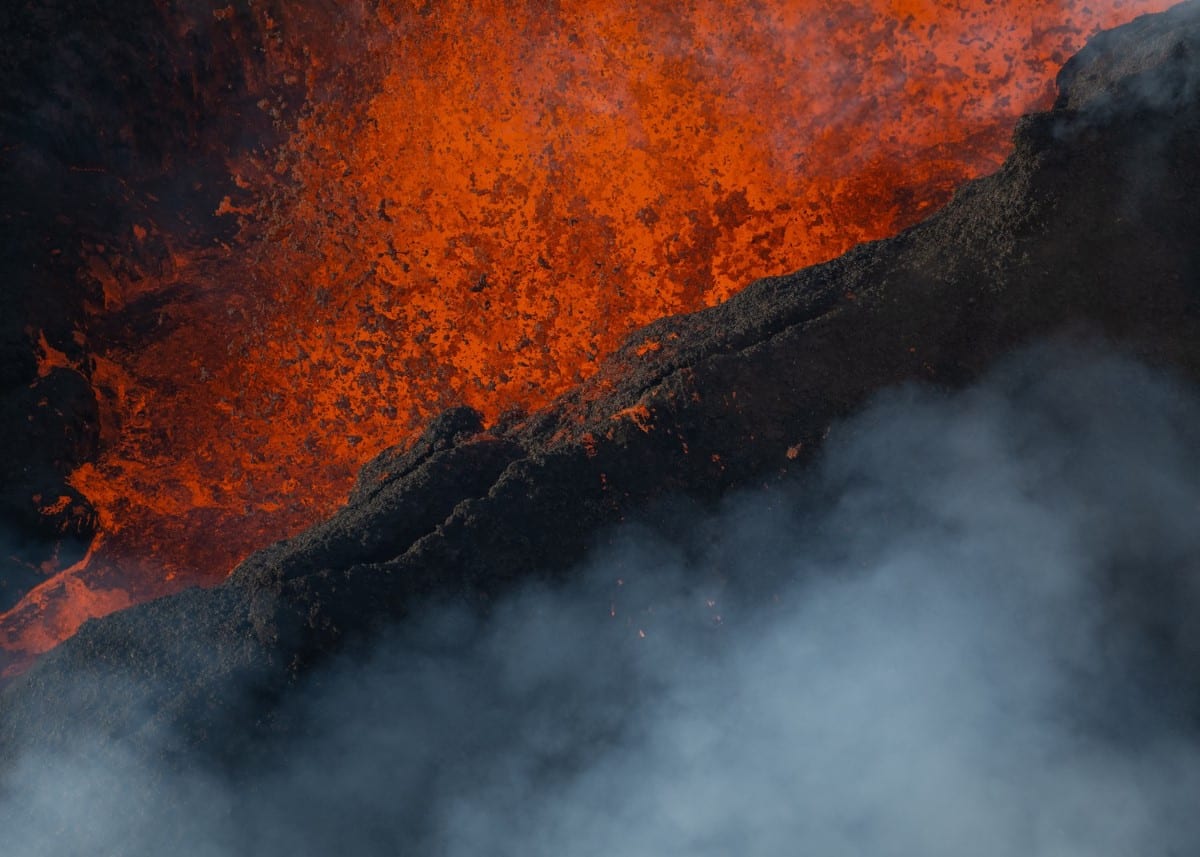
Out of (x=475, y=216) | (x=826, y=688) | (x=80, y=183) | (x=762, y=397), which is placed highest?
(x=80, y=183)

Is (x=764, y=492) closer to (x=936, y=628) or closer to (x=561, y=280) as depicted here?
(x=936, y=628)

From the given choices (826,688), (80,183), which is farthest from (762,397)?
(80,183)

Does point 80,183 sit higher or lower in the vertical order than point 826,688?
higher

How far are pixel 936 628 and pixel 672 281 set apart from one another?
16.2 ft

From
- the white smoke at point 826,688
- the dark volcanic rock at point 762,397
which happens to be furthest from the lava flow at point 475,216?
the white smoke at point 826,688

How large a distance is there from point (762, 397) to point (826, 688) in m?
2.30

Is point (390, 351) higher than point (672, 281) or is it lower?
higher

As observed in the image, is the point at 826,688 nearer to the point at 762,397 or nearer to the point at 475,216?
the point at 762,397

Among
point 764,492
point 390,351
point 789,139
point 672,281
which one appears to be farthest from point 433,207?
point 764,492

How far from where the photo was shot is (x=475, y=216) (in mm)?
11617

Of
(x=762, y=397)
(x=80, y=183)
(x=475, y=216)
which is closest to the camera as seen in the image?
(x=762, y=397)

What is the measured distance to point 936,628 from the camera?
25.5 feet

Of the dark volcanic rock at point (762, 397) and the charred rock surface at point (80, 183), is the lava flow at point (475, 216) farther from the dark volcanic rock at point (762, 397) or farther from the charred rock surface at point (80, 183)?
the dark volcanic rock at point (762, 397)

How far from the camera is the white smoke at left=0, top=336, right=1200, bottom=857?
7238 millimetres
